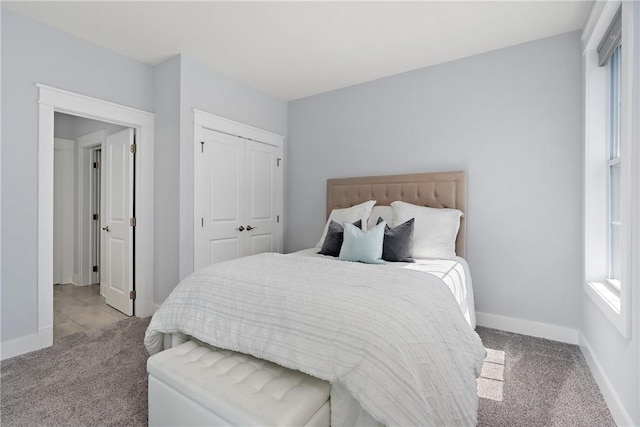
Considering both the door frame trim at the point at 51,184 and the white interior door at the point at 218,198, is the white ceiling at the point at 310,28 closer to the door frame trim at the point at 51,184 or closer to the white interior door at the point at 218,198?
the door frame trim at the point at 51,184

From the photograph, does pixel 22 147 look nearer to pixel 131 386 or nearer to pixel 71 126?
pixel 131 386

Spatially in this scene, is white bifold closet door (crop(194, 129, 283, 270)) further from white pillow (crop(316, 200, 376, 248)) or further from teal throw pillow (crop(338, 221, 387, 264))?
teal throw pillow (crop(338, 221, 387, 264))

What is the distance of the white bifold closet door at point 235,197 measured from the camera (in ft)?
11.0

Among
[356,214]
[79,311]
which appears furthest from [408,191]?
[79,311]

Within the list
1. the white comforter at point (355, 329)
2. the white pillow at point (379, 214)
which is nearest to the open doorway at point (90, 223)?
the white comforter at point (355, 329)

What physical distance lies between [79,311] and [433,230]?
3850 millimetres

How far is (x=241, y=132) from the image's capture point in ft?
12.3

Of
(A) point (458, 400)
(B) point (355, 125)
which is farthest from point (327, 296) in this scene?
(B) point (355, 125)

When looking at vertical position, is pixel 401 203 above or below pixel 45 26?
below

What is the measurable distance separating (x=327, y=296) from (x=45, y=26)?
128 inches

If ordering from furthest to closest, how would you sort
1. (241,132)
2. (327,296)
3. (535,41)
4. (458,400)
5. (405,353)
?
(241,132) < (535,41) < (327,296) < (458,400) < (405,353)

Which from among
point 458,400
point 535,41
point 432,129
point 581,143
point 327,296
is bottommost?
point 458,400

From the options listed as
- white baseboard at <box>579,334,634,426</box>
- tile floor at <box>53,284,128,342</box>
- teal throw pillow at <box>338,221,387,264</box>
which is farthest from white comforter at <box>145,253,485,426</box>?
tile floor at <box>53,284,128,342</box>

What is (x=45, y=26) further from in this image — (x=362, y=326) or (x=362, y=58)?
(x=362, y=326)
